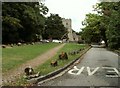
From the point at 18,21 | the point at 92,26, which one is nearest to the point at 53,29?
the point at 92,26

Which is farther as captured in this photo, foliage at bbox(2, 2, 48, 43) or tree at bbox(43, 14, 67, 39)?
tree at bbox(43, 14, 67, 39)

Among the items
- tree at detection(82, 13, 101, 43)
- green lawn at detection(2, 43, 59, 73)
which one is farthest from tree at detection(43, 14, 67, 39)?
green lawn at detection(2, 43, 59, 73)

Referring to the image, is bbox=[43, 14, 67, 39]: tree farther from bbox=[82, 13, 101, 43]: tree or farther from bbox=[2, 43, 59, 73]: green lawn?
Answer: bbox=[2, 43, 59, 73]: green lawn

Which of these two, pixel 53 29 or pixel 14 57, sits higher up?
pixel 53 29

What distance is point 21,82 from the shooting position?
13305 millimetres

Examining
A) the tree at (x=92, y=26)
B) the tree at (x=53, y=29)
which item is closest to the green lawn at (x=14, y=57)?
the tree at (x=92, y=26)

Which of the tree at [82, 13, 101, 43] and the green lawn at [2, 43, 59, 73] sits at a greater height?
the tree at [82, 13, 101, 43]

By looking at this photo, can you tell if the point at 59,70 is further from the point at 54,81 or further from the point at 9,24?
the point at 9,24

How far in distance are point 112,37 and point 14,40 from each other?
59.9 feet

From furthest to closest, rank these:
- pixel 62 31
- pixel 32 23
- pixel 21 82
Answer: pixel 62 31 < pixel 32 23 < pixel 21 82

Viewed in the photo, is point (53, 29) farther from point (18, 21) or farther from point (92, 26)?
point (18, 21)

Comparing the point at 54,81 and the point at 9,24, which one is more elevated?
the point at 9,24

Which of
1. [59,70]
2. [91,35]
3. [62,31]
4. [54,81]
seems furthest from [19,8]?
[62,31]

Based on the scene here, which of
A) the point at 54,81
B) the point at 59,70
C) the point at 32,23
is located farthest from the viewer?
the point at 32,23
